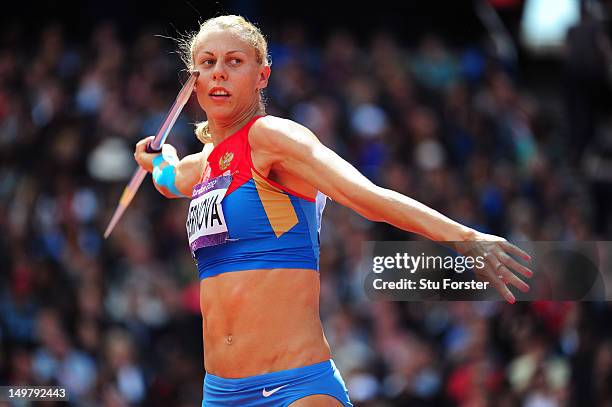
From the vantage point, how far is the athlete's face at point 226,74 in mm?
4328

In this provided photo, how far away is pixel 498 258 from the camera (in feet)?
11.4

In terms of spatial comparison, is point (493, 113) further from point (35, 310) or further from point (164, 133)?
point (164, 133)

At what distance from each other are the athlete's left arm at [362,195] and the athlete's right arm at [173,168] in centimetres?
70

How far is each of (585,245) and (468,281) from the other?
37.5 inches

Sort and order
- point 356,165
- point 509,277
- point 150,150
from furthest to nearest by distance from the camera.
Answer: point 356,165 → point 150,150 → point 509,277

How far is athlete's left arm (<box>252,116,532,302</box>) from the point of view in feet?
11.4

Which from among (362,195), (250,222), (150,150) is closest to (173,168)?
(150,150)

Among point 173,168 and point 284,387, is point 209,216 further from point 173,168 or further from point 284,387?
point 173,168

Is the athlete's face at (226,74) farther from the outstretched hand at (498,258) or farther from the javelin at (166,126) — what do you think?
the outstretched hand at (498,258)

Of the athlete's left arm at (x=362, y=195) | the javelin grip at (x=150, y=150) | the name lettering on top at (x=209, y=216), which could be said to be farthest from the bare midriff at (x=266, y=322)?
the javelin grip at (x=150, y=150)

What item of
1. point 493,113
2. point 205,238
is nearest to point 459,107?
point 493,113

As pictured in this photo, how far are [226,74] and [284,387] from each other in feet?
4.28

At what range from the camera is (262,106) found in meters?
4.50

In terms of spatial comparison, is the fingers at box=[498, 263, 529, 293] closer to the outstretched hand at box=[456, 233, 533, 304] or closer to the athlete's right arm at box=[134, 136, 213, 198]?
the outstretched hand at box=[456, 233, 533, 304]
